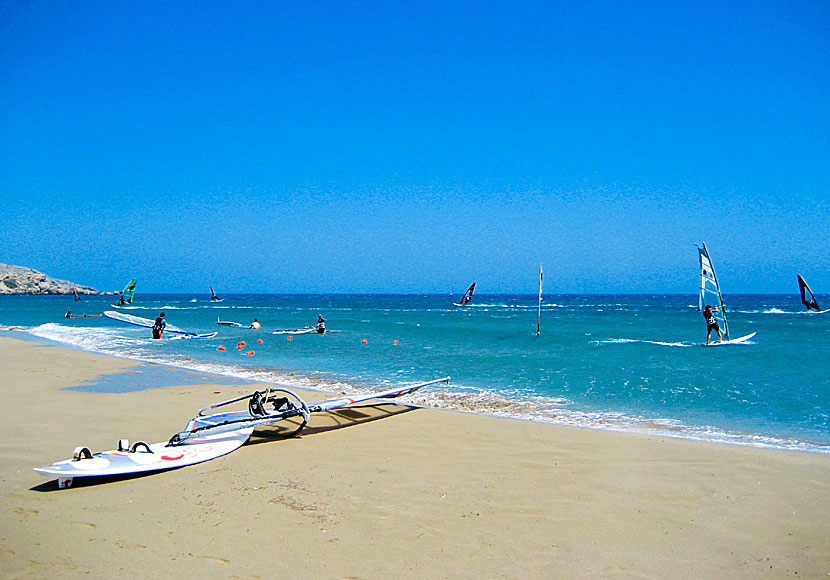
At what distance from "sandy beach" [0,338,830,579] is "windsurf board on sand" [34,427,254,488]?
0.46 feet

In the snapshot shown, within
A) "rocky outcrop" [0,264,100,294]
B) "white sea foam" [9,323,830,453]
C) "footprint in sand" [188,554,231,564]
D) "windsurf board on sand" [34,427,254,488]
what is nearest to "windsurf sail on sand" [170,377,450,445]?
"windsurf board on sand" [34,427,254,488]

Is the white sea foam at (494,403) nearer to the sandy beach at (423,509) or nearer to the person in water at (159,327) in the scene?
the sandy beach at (423,509)

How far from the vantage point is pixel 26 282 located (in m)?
136

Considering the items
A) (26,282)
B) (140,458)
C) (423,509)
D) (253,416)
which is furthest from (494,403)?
(26,282)

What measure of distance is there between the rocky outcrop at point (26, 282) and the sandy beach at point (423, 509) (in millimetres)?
144219

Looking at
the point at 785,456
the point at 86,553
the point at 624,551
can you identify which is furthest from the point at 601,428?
the point at 86,553

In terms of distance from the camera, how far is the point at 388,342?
83.5 ft

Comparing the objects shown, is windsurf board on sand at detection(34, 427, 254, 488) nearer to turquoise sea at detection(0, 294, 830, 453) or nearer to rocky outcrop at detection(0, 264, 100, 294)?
turquoise sea at detection(0, 294, 830, 453)

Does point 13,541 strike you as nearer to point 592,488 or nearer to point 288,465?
point 288,465

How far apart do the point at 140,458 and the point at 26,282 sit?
160988 millimetres

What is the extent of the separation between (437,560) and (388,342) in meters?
21.4

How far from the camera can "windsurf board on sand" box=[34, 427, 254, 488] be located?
551cm

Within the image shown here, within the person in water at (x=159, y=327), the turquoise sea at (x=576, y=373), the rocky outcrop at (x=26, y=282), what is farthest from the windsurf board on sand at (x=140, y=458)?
the rocky outcrop at (x=26, y=282)

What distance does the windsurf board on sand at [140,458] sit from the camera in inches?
217
